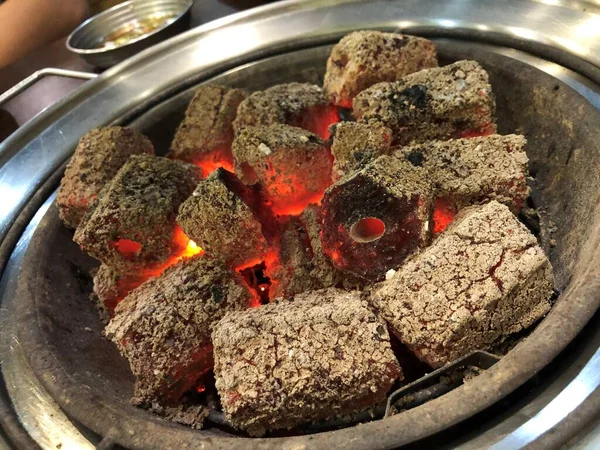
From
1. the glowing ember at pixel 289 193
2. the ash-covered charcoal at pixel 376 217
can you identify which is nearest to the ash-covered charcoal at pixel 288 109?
the glowing ember at pixel 289 193

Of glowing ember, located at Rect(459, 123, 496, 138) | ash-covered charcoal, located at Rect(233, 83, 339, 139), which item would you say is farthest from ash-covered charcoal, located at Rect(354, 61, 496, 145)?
ash-covered charcoal, located at Rect(233, 83, 339, 139)

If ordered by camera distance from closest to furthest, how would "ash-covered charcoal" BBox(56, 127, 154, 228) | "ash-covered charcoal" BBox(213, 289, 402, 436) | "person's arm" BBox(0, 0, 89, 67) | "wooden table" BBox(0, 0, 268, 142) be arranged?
"ash-covered charcoal" BBox(213, 289, 402, 436) < "ash-covered charcoal" BBox(56, 127, 154, 228) < "wooden table" BBox(0, 0, 268, 142) < "person's arm" BBox(0, 0, 89, 67)

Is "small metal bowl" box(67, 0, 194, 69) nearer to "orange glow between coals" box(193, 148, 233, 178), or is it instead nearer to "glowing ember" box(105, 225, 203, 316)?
"orange glow between coals" box(193, 148, 233, 178)

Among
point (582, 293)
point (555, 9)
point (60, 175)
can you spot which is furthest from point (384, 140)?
point (60, 175)

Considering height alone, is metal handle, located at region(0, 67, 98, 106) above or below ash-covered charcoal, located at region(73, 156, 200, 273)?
above

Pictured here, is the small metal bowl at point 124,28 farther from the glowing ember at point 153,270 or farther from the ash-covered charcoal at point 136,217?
the glowing ember at point 153,270
